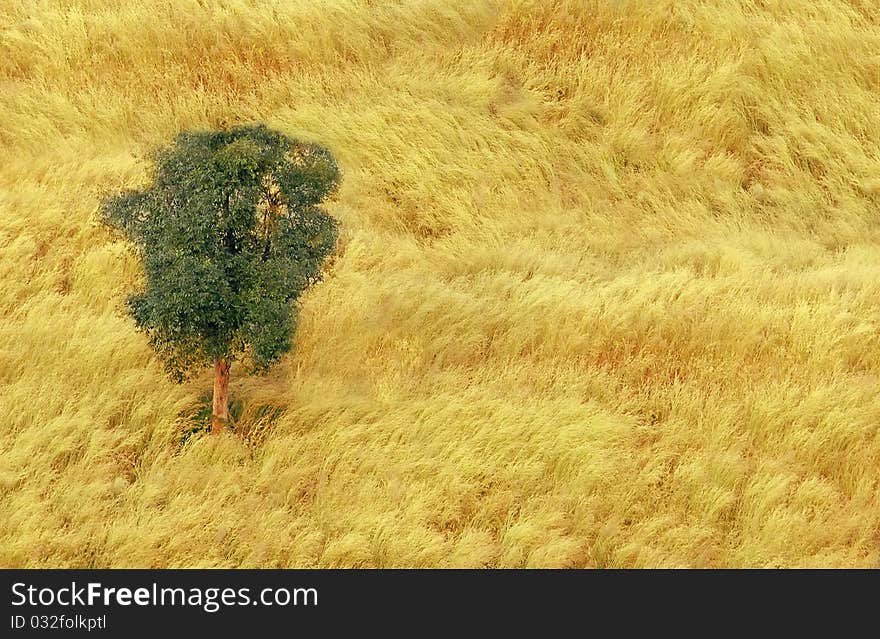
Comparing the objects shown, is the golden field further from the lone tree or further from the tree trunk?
the lone tree

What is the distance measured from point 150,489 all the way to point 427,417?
8.48 ft

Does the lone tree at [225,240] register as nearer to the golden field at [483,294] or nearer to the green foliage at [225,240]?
the green foliage at [225,240]

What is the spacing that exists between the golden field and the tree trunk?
265 millimetres

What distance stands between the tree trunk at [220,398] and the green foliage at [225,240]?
0.23 meters

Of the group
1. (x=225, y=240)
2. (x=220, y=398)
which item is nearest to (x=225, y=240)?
(x=225, y=240)

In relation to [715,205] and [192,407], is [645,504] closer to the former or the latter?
[192,407]

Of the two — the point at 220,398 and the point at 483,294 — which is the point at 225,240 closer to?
the point at 220,398

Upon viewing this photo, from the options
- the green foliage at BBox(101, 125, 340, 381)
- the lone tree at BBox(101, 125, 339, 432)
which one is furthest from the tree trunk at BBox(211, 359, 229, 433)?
the green foliage at BBox(101, 125, 340, 381)

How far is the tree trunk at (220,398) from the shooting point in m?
8.91

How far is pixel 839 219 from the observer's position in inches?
597

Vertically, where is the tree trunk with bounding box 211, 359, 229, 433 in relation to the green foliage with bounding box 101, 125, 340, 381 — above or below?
below

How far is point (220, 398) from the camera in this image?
354 inches

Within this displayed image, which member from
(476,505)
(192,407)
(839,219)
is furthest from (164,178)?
(839,219)

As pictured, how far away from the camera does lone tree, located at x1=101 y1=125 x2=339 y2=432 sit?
8297mm
